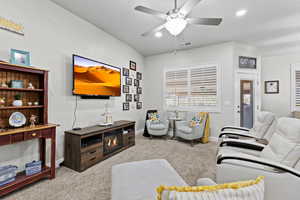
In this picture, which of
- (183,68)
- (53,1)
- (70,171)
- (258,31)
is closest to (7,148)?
(70,171)

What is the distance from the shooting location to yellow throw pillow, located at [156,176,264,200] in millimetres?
464

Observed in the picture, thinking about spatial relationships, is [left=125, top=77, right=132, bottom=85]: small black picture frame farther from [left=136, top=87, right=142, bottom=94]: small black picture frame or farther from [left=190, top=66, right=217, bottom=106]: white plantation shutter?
[left=190, top=66, right=217, bottom=106]: white plantation shutter

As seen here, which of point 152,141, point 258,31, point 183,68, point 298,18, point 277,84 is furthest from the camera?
point 277,84

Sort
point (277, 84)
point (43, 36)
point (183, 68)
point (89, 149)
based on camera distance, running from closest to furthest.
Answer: point (43, 36), point (89, 149), point (183, 68), point (277, 84)

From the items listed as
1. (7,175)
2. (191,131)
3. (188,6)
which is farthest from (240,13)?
(7,175)

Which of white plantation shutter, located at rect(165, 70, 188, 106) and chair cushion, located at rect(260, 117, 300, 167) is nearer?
chair cushion, located at rect(260, 117, 300, 167)

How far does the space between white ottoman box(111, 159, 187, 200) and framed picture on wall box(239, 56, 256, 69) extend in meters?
3.99

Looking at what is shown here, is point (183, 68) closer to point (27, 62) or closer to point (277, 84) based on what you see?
point (277, 84)

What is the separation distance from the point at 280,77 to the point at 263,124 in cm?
393

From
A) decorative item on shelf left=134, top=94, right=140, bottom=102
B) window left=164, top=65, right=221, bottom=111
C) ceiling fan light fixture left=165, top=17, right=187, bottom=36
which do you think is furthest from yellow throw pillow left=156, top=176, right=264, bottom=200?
decorative item on shelf left=134, top=94, right=140, bottom=102

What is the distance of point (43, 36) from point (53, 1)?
67cm

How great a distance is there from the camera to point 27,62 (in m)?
2.02

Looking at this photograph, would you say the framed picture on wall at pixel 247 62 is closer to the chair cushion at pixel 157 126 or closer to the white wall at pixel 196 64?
the white wall at pixel 196 64

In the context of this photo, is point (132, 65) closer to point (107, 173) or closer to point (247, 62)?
point (107, 173)
